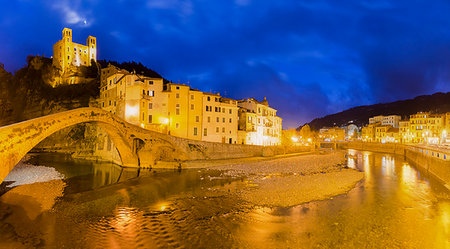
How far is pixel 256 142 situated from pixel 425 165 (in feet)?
96.6

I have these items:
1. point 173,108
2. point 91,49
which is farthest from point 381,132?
point 91,49

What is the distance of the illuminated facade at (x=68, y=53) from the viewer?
255ft

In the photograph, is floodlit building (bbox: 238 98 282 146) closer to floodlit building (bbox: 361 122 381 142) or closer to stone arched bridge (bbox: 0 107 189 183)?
stone arched bridge (bbox: 0 107 189 183)

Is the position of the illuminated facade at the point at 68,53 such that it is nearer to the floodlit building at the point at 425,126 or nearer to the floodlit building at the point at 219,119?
the floodlit building at the point at 219,119

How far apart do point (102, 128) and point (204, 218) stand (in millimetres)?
22225

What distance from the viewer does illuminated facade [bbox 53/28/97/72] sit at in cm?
7775

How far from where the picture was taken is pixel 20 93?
66.2 m

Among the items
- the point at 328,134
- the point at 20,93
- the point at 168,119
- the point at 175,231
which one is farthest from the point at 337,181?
the point at 328,134

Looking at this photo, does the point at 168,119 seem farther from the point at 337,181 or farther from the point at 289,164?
the point at 337,181

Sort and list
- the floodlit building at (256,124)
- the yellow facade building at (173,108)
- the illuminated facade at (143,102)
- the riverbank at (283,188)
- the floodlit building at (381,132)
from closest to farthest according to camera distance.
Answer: the riverbank at (283,188) < the illuminated facade at (143,102) < the yellow facade building at (173,108) < the floodlit building at (256,124) < the floodlit building at (381,132)

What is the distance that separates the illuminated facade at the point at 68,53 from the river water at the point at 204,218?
7182 cm

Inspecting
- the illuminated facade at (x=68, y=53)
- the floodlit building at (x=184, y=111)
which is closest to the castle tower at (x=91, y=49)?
the illuminated facade at (x=68, y=53)

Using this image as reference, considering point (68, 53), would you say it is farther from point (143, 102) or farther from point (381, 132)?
point (381, 132)

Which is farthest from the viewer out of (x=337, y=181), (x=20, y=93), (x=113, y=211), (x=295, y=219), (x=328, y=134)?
(x=328, y=134)
